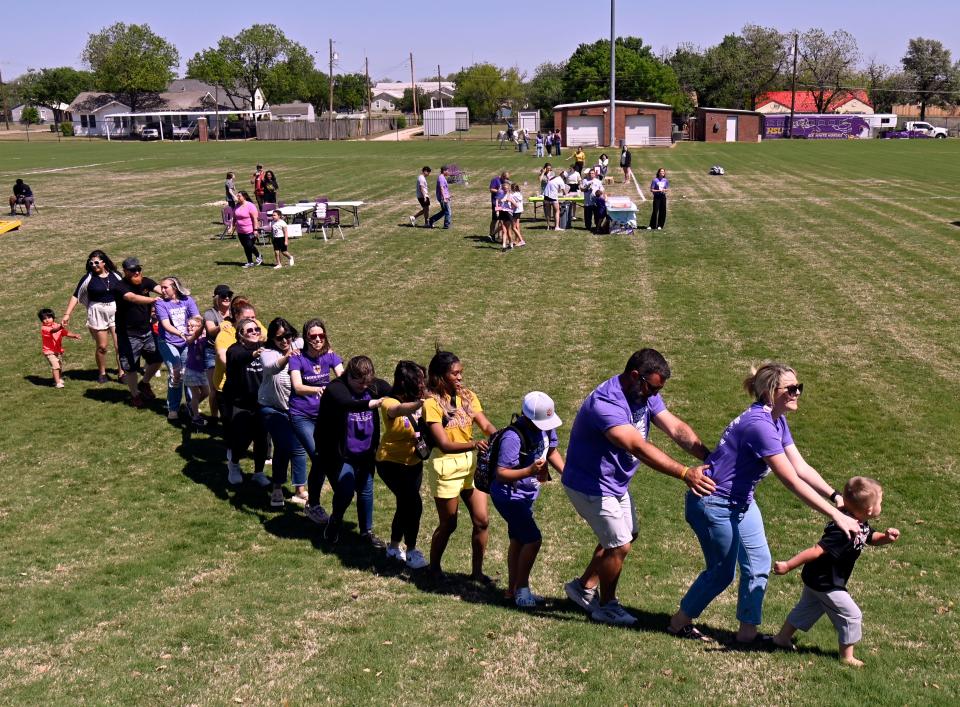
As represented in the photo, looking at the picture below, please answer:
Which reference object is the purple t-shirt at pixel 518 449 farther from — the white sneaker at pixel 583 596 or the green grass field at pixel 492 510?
the green grass field at pixel 492 510

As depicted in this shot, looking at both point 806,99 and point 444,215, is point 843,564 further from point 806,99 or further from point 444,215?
point 806,99

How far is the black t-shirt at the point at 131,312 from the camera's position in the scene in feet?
→ 35.0

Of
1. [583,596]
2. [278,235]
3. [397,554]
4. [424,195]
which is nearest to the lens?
[583,596]

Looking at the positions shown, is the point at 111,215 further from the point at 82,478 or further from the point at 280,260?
the point at 82,478

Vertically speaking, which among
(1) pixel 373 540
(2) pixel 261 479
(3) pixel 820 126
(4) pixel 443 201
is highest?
(3) pixel 820 126

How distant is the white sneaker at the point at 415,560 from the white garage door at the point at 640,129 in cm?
5536

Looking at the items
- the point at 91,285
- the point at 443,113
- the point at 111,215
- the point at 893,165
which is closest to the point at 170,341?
the point at 91,285

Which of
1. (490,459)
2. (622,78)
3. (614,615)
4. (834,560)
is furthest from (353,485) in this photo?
(622,78)

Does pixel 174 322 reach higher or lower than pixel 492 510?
higher

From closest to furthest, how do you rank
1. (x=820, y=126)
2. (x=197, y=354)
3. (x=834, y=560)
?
(x=834, y=560)
(x=197, y=354)
(x=820, y=126)

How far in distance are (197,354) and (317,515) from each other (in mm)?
2827

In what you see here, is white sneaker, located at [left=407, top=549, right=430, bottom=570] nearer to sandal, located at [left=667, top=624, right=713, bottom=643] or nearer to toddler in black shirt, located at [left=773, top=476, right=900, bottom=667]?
sandal, located at [left=667, top=624, right=713, bottom=643]

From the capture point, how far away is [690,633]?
5848 mm

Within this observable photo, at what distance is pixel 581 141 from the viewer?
57719 millimetres
